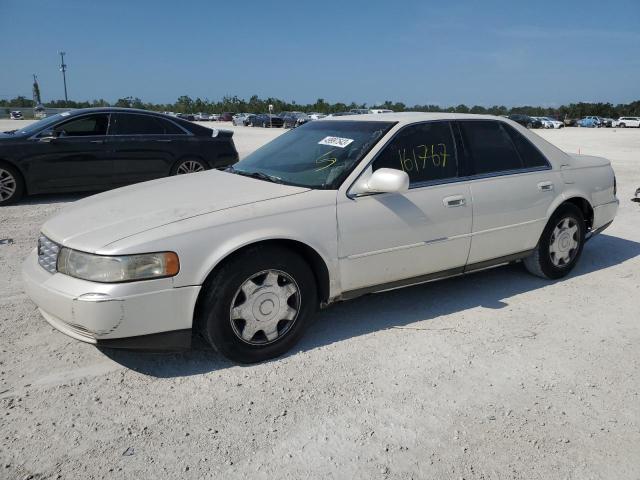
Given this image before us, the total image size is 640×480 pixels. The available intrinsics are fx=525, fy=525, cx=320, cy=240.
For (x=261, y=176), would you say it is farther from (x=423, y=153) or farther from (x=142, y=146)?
(x=142, y=146)

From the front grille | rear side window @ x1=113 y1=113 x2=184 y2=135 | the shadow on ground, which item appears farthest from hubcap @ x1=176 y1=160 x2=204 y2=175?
the front grille

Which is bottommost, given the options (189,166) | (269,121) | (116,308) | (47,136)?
(116,308)

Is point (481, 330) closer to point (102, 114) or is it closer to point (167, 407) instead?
point (167, 407)

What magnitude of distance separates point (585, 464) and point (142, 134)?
7.69 meters

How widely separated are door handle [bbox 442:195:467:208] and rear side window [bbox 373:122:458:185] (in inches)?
6.6

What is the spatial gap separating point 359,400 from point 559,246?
2.80 meters

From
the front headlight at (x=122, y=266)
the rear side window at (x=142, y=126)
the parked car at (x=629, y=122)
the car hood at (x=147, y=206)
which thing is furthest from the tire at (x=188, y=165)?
the parked car at (x=629, y=122)

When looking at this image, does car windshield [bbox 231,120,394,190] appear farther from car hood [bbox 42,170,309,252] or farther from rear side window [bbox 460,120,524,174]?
rear side window [bbox 460,120,524,174]

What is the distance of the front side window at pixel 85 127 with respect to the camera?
7.90 metres

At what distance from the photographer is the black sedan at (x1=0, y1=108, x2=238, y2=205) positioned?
303 inches

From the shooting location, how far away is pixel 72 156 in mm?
7844

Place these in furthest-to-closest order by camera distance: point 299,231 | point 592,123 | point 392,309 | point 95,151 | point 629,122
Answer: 1. point 592,123
2. point 629,122
3. point 95,151
4. point 392,309
5. point 299,231

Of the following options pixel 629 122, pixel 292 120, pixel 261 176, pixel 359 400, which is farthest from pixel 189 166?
pixel 629 122

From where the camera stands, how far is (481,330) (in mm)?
3734
